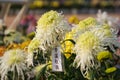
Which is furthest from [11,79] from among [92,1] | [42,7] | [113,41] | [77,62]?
[92,1]

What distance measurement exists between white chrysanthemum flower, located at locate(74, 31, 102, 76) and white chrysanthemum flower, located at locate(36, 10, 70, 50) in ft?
0.45

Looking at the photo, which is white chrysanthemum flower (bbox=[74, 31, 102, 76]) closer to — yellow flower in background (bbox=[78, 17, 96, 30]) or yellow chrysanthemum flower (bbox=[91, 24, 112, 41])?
yellow chrysanthemum flower (bbox=[91, 24, 112, 41])

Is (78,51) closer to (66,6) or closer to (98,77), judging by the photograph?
(98,77)

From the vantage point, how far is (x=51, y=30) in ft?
9.97

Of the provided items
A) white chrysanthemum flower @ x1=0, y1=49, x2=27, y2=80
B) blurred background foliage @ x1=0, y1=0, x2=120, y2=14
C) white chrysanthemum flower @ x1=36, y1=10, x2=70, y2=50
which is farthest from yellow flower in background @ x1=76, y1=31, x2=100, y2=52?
blurred background foliage @ x1=0, y1=0, x2=120, y2=14

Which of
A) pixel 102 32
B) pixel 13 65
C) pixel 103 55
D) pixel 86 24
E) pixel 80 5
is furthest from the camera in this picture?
pixel 80 5

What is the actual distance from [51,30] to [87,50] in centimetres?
26

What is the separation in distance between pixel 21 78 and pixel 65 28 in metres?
0.39

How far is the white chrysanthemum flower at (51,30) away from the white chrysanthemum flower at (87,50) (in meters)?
0.14

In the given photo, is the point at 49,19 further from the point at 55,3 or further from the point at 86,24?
the point at 55,3

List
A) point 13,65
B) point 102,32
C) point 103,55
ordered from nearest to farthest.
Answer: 1. point 103,55
2. point 102,32
3. point 13,65

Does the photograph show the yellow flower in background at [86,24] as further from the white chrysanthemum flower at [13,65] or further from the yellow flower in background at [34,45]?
the white chrysanthemum flower at [13,65]

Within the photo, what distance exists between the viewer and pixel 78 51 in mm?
2973

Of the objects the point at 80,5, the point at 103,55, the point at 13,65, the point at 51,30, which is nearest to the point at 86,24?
the point at 51,30
